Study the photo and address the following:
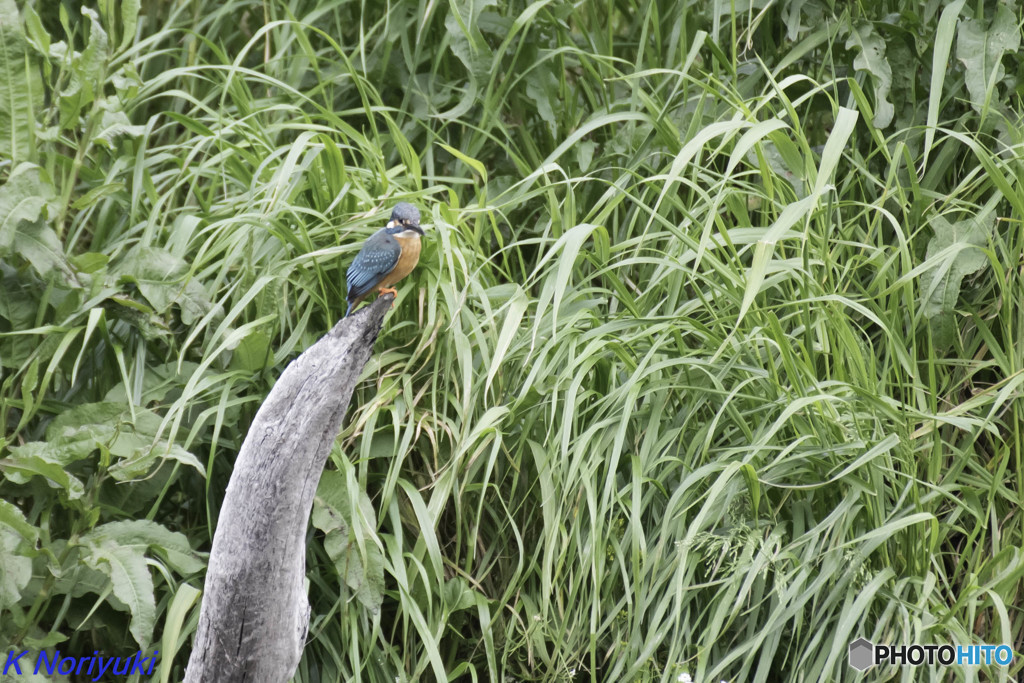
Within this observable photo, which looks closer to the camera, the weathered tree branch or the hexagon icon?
the weathered tree branch

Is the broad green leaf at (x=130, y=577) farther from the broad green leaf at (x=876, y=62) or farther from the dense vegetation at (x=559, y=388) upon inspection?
the broad green leaf at (x=876, y=62)

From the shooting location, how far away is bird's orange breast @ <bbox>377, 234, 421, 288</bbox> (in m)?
1.88

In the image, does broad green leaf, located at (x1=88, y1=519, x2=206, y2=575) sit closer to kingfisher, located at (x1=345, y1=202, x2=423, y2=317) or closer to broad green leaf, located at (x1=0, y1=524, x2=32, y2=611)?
broad green leaf, located at (x1=0, y1=524, x2=32, y2=611)

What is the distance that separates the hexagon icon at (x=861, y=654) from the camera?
1816mm

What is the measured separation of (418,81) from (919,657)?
201cm

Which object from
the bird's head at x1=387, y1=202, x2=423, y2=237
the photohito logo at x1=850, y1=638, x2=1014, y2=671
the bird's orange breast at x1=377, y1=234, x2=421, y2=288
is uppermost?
the bird's head at x1=387, y1=202, x2=423, y2=237

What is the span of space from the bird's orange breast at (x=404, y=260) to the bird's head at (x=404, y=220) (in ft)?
0.07

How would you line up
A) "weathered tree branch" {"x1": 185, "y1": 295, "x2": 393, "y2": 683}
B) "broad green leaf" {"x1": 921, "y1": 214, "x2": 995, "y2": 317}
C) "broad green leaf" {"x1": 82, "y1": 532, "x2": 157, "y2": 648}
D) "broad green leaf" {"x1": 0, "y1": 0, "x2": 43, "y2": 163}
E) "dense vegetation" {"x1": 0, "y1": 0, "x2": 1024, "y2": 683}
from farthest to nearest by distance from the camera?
"broad green leaf" {"x1": 0, "y1": 0, "x2": 43, "y2": 163}
"broad green leaf" {"x1": 921, "y1": 214, "x2": 995, "y2": 317}
"dense vegetation" {"x1": 0, "y1": 0, "x2": 1024, "y2": 683}
"broad green leaf" {"x1": 82, "y1": 532, "x2": 157, "y2": 648}
"weathered tree branch" {"x1": 185, "y1": 295, "x2": 393, "y2": 683}

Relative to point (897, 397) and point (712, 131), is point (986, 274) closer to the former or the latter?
point (897, 397)

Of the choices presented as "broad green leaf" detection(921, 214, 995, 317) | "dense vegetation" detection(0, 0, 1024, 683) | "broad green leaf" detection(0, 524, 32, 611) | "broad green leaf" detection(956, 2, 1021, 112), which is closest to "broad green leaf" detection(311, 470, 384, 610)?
"dense vegetation" detection(0, 0, 1024, 683)

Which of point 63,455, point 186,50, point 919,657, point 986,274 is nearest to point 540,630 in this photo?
point 919,657

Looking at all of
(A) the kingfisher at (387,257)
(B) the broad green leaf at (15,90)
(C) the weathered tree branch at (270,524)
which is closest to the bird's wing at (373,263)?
(A) the kingfisher at (387,257)

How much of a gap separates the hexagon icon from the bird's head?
1.20 meters

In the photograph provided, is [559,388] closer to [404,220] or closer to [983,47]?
[404,220]
